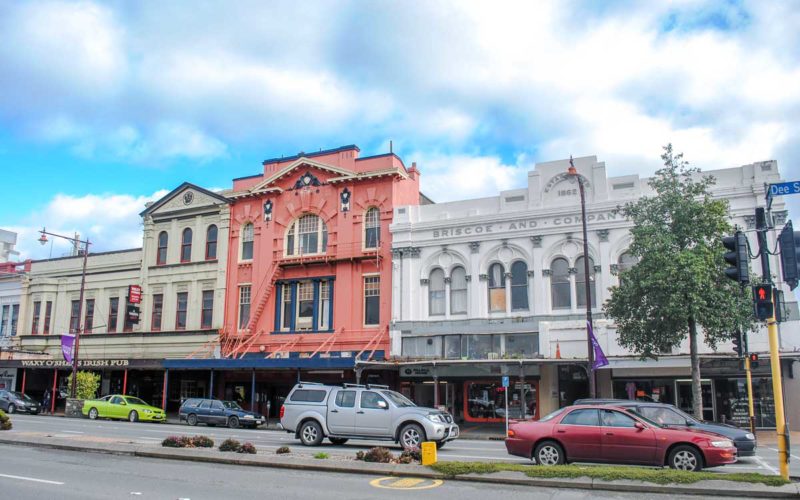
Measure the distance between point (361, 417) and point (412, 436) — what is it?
61.0 inches

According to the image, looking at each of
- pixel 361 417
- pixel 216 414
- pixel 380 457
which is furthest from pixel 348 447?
pixel 216 414

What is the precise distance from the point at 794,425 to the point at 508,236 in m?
13.0

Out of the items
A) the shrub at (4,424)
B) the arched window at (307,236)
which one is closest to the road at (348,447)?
the shrub at (4,424)

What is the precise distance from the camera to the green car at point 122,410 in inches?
1262

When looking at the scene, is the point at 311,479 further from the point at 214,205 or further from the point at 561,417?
the point at 214,205

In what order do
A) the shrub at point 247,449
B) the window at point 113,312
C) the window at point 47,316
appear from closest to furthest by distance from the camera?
1. the shrub at point 247,449
2. the window at point 113,312
3. the window at point 47,316

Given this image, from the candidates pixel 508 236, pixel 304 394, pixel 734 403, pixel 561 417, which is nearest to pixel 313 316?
pixel 508 236

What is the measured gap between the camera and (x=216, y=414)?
29.3 m

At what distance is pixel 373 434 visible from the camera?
17.9 m

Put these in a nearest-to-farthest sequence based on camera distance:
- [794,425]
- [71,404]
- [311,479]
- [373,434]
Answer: [311,479] → [373,434] → [794,425] → [71,404]

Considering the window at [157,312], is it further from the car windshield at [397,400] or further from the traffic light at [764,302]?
the traffic light at [764,302]

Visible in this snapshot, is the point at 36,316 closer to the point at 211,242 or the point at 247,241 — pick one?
the point at 211,242

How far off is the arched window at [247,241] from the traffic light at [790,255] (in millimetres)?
29307

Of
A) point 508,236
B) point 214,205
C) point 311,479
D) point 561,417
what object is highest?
point 214,205
